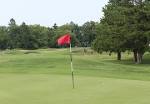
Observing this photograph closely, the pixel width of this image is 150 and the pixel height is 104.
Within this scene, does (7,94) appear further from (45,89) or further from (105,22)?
(105,22)

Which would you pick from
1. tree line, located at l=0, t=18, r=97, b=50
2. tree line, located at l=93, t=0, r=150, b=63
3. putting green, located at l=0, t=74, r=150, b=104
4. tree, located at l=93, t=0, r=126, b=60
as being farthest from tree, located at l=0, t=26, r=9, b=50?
putting green, located at l=0, t=74, r=150, b=104

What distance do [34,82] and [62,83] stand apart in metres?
1.79

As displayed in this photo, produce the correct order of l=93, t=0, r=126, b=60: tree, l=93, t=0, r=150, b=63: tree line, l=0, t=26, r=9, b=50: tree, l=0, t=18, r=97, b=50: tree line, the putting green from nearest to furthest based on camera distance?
the putting green, l=93, t=0, r=150, b=63: tree line, l=93, t=0, r=126, b=60: tree, l=0, t=18, r=97, b=50: tree line, l=0, t=26, r=9, b=50: tree

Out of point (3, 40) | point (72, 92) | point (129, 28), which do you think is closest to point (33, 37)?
point (3, 40)

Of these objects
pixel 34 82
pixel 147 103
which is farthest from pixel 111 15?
pixel 147 103

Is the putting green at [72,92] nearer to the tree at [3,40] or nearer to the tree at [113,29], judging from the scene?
the tree at [113,29]

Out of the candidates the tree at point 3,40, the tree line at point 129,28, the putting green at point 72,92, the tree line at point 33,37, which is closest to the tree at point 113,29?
the tree line at point 129,28

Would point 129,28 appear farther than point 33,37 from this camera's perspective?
No

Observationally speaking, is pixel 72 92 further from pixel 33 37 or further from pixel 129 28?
pixel 33 37

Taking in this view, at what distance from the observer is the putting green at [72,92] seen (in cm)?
1560

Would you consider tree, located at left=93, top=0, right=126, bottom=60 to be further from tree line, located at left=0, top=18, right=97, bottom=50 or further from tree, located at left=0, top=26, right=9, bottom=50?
tree, located at left=0, top=26, right=9, bottom=50

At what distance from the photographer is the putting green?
15.6 meters

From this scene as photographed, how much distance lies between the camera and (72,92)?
1802 cm

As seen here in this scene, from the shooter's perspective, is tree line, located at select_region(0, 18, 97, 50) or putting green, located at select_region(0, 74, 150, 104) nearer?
putting green, located at select_region(0, 74, 150, 104)
